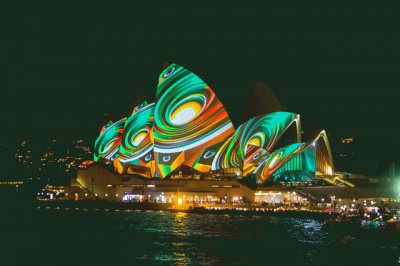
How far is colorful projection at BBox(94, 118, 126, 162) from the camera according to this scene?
6519 centimetres

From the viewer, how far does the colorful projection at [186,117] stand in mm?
57031

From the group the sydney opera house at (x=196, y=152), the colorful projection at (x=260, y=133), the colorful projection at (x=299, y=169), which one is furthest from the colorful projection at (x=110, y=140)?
the colorful projection at (x=299, y=169)

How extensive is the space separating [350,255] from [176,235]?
963cm

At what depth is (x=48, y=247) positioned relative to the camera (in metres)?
28.4

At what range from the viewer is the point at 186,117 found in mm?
57531

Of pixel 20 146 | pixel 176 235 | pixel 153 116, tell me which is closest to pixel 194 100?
pixel 153 116

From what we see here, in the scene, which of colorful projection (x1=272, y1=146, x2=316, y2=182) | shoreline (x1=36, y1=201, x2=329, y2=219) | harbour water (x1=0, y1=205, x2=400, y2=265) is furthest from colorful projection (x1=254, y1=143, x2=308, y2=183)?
harbour water (x1=0, y1=205, x2=400, y2=265)

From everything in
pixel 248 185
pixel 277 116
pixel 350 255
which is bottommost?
pixel 350 255

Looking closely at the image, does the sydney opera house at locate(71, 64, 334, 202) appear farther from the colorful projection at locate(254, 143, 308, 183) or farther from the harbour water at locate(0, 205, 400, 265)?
the harbour water at locate(0, 205, 400, 265)

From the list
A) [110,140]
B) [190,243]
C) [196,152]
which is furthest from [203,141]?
[190,243]

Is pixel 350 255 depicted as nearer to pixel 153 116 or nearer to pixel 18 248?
pixel 18 248

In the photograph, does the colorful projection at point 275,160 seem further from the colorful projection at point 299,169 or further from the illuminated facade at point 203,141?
the colorful projection at point 299,169

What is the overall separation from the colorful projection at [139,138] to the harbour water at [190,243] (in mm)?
19872

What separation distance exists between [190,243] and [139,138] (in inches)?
1306
